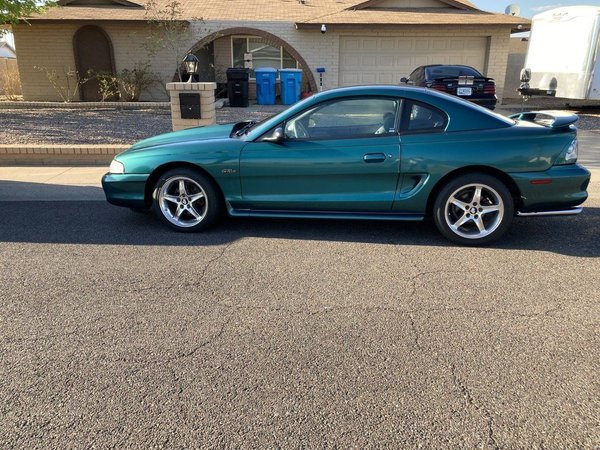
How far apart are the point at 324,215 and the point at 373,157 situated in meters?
0.76

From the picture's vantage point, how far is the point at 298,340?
3000 mm

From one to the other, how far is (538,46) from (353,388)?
1590cm

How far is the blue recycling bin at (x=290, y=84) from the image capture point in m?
16.0

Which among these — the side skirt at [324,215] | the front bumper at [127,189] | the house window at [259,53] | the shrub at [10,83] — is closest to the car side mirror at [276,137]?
the side skirt at [324,215]

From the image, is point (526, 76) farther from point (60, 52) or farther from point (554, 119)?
point (60, 52)

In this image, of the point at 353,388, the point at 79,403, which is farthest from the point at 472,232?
the point at 79,403

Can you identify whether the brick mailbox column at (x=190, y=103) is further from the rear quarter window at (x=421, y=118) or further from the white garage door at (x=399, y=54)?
the white garage door at (x=399, y=54)

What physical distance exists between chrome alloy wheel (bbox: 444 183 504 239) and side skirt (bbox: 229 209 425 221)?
31 centimetres

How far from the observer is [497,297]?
3.53m

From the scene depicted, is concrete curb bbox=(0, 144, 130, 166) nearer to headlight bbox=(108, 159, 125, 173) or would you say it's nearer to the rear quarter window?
headlight bbox=(108, 159, 125, 173)

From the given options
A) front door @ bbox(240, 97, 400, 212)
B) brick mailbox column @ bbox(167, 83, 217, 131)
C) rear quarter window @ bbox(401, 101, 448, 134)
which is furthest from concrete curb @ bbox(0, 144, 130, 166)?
rear quarter window @ bbox(401, 101, 448, 134)

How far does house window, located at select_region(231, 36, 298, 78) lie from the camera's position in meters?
18.0

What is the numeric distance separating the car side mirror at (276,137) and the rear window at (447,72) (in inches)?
366

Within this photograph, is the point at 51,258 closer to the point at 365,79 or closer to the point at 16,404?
the point at 16,404
